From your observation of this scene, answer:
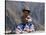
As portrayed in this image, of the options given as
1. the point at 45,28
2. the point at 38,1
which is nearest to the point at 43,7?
the point at 38,1

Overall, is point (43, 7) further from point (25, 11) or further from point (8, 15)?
point (8, 15)

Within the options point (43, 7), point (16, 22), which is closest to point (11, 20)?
point (16, 22)

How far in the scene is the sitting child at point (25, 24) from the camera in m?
0.69

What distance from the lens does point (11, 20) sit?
0.69 metres

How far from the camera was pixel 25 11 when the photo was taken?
700mm

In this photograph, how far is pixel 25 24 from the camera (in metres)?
0.70

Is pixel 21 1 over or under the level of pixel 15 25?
over

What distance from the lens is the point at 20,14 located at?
694 millimetres

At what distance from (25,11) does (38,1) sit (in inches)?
4.9

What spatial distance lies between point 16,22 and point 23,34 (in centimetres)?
10

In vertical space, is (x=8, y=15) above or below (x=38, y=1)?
below

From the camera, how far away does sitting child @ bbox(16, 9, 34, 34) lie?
27.3 inches
